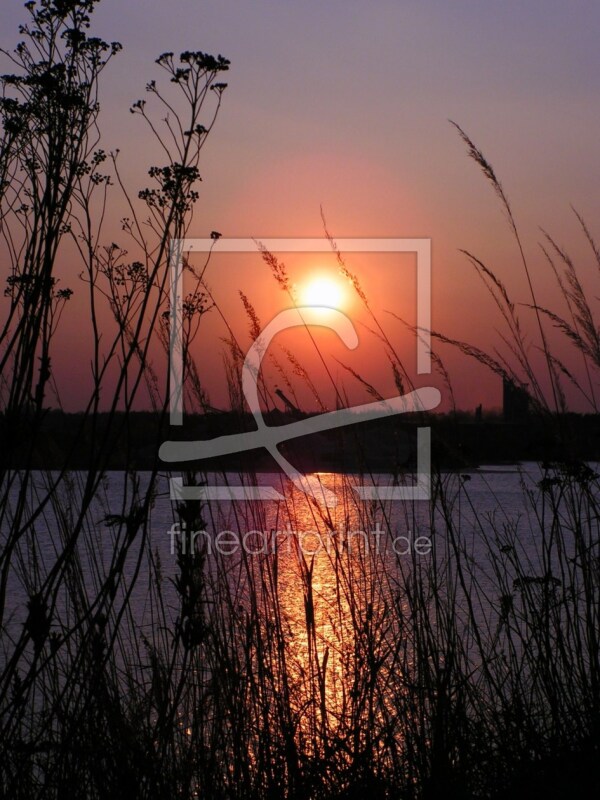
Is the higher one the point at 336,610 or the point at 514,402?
the point at 514,402

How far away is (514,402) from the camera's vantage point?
2.35 metres

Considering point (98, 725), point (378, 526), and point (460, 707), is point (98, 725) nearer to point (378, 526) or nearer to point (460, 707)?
point (460, 707)

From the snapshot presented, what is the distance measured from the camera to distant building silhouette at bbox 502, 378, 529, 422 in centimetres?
218

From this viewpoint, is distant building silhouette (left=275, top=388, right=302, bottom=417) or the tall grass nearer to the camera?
the tall grass

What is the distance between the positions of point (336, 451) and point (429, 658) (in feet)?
2.05

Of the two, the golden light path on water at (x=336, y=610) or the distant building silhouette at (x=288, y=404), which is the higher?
the distant building silhouette at (x=288, y=404)

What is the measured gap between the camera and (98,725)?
6.63ft

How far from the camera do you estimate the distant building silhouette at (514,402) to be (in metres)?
2.18

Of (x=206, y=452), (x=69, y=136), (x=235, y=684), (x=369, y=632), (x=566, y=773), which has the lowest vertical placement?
(x=566, y=773)

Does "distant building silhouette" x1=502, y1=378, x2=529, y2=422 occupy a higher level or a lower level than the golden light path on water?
higher

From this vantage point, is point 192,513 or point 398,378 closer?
point 192,513

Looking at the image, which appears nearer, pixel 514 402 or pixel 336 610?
pixel 514 402

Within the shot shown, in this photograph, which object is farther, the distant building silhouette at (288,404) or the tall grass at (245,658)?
the distant building silhouette at (288,404)

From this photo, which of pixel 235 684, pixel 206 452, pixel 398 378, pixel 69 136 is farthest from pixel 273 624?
pixel 69 136
